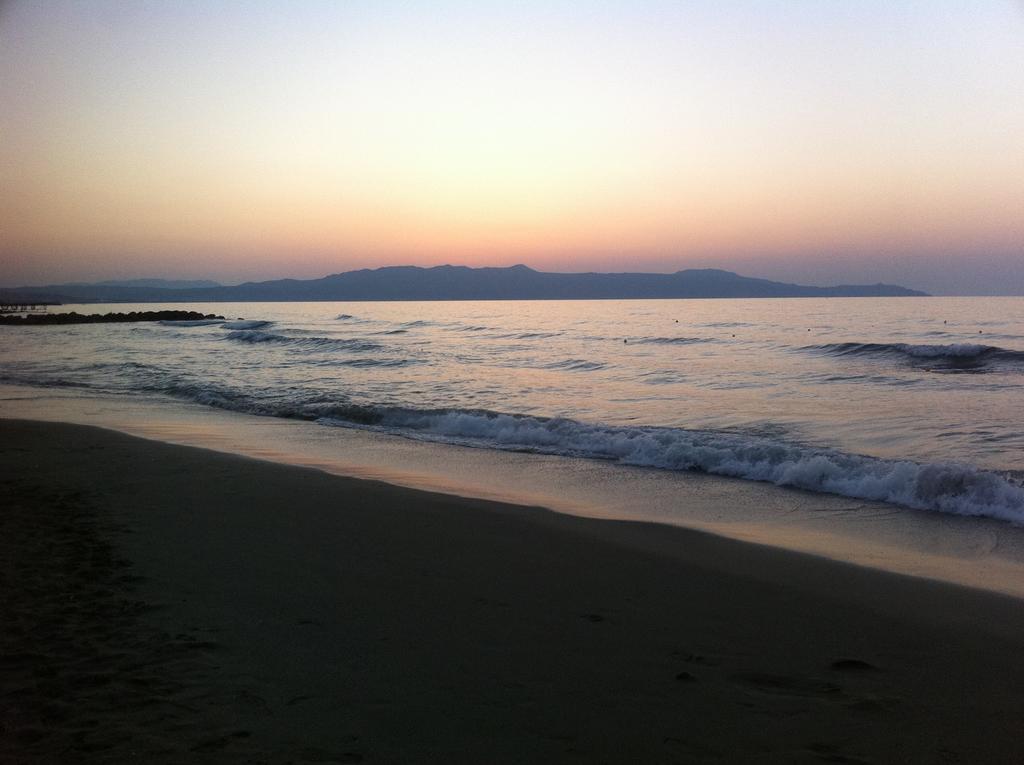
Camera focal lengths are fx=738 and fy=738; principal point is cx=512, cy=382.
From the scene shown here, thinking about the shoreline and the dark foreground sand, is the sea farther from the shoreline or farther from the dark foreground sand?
the dark foreground sand

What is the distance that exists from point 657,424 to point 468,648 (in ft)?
35.6

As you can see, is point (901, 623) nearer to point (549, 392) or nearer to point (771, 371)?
point (549, 392)

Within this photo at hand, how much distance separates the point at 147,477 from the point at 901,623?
8303 mm

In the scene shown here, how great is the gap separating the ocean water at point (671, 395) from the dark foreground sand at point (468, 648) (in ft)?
14.0

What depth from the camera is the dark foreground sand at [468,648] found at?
3.24 meters

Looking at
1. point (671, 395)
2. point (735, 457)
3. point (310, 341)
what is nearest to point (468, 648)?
point (735, 457)

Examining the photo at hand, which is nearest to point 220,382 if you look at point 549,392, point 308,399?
point 308,399

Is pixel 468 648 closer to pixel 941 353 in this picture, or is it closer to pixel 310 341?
pixel 941 353

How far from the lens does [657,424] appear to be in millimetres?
14625

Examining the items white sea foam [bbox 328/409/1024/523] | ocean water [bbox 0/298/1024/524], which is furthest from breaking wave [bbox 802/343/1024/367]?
white sea foam [bbox 328/409/1024/523]

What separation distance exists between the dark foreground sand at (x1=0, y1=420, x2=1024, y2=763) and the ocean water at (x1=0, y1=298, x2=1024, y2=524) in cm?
426

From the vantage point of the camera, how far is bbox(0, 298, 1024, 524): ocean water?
10617mm

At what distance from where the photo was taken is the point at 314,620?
459cm

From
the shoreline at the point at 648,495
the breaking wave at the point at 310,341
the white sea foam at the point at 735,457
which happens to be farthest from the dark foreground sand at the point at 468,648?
the breaking wave at the point at 310,341
